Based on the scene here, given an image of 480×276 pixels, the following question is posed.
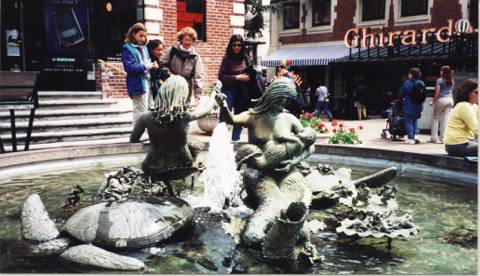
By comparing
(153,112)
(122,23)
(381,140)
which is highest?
(122,23)

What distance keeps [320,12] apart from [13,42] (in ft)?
62.2

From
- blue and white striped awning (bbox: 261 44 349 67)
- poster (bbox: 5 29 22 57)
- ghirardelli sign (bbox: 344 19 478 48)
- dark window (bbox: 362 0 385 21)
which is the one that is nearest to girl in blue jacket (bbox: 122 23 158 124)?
poster (bbox: 5 29 22 57)

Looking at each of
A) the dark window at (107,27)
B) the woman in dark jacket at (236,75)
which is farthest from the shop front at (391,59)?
the dark window at (107,27)

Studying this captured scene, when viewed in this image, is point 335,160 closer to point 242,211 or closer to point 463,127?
point 463,127

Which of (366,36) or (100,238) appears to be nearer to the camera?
(100,238)

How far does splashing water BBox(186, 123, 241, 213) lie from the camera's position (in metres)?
4.74

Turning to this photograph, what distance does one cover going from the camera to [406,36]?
20.8 metres

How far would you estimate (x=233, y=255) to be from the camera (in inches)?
128

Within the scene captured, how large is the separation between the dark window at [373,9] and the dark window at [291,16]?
15.1 ft

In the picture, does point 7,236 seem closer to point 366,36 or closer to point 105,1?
point 105,1

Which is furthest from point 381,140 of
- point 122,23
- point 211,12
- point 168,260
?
point 168,260

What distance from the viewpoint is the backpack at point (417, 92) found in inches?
412

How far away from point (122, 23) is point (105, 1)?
0.74 meters

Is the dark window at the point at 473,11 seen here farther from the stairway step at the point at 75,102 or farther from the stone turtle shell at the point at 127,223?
the stone turtle shell at the point at 127,223
